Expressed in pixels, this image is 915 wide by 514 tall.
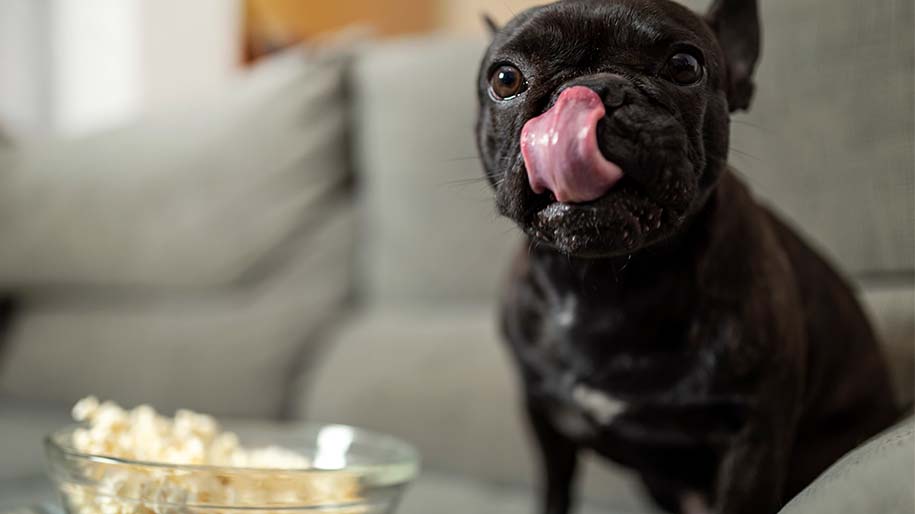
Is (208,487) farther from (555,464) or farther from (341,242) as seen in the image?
(341,242)

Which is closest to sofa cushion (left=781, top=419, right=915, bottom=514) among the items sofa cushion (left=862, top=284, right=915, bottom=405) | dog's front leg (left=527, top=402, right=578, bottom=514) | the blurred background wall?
dog's front leg (left=527, top=402, right=578, bottom=514)

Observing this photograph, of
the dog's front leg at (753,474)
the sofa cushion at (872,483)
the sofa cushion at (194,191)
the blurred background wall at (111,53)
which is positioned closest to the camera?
the sofa cushion at (872,483)

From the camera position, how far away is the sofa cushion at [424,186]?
4.43 feet

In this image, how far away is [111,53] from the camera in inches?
95.5

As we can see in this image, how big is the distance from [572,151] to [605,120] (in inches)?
1.1

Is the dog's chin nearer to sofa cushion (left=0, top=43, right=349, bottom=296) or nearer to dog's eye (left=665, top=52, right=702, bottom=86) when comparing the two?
dog's eye (left=665, top=52, right=702, bottom=86)

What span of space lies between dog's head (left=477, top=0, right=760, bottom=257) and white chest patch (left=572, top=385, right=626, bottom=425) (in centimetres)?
19

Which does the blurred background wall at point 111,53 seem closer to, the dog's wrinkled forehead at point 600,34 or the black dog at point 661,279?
the black dog at point 661,279

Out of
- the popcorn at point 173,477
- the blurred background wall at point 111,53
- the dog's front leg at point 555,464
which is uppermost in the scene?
the blurred background wall at point 111,53

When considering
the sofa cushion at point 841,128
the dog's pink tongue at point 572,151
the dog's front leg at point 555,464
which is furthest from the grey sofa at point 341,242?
the dog's pink tongue at point 572,151

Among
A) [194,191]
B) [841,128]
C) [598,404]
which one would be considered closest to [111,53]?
[194,191]

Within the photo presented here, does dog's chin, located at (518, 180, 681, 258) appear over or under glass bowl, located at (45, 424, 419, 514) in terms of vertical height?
over

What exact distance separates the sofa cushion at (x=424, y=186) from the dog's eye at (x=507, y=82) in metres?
0.69

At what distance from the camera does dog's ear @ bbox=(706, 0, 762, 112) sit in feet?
2.26
